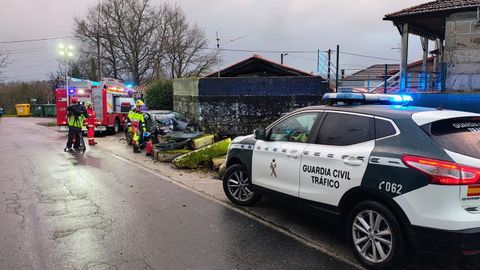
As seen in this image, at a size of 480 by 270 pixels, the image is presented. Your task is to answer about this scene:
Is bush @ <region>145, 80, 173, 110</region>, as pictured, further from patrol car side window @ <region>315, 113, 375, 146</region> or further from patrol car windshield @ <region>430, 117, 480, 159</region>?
patrol car windshield @ <region>430, 117, 480, 159</region>

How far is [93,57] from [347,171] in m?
54.3

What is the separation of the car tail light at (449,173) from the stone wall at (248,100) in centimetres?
1170

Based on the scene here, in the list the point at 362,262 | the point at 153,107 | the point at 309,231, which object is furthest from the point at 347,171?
the point at 153,107

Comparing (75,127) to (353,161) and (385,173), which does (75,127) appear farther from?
(385,173)

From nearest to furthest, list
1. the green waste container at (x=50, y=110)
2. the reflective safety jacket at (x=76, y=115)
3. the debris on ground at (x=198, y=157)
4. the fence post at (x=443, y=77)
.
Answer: the debris on ground at (x=198, y=157) → the fence post at (x=443, y=77) → the reflective safety jacket at (x=76, y=115) → the green waste container at (x=50, y=110)

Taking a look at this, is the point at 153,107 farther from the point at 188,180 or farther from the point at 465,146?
the point at 465,146

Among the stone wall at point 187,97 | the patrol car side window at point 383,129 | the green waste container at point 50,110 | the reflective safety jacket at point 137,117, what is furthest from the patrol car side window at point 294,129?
the green waste container at point 50,110

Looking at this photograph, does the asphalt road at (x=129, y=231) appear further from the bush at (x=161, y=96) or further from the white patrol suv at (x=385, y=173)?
the bush at (x=161, y=96)

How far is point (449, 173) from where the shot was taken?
3855 millimetres

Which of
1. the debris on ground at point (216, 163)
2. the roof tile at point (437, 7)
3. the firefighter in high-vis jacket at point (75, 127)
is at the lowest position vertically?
the debris on ground at point (216, 163)

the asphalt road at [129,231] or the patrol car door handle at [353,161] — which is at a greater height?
the patrol car door handle at [353,161]

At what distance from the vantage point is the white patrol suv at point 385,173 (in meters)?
3.88

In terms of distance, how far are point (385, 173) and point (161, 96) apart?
2006 centimetres

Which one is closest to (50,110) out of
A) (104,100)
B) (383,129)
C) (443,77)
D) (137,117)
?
(104,100)
